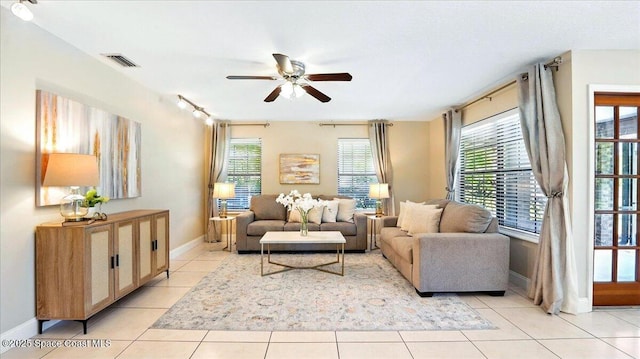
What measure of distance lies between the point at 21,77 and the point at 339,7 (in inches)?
103

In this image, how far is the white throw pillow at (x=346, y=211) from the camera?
5242 millimetres

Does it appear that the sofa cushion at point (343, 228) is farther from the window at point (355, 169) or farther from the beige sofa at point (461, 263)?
the beige sofa at point (461, 263)

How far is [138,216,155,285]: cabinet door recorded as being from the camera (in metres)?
3.10

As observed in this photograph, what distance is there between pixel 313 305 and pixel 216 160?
3.97m

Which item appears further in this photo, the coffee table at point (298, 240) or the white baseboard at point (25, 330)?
the coffee table at point (298, 240)

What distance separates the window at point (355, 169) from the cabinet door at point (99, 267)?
13.9 ft

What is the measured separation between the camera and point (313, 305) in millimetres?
2900

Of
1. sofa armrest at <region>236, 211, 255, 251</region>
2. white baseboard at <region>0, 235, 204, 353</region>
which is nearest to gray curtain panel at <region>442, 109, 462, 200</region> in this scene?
sofa armrest at <region>236, 211, 255, 251</region>

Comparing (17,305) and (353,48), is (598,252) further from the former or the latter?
(17,305)

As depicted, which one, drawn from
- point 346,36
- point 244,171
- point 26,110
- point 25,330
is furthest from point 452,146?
point 25,330

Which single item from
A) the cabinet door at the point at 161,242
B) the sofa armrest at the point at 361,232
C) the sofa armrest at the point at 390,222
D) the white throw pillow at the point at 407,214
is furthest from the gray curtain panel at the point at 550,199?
the cabinet door at the point at 161,242

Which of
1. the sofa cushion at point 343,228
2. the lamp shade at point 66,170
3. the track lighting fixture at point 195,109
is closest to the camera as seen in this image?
the lamp shade at point 66,170

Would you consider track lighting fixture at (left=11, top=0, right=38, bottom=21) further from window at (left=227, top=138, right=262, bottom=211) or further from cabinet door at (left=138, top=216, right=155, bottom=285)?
window at (left=227, top=138, right=262, bottom=211)

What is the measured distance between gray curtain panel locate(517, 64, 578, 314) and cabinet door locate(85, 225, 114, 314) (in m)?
4.19
